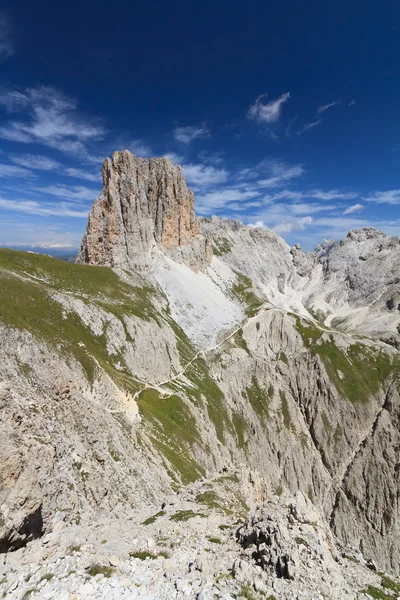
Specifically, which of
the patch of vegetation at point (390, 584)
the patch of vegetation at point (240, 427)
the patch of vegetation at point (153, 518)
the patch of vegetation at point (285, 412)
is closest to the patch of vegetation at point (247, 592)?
the patch of vegetation at point (390, 584)

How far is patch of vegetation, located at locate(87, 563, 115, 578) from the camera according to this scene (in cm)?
1447

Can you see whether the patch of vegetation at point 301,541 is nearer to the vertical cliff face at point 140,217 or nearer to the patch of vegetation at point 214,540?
the patch of vegetation at point 214,540

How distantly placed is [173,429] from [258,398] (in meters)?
49.6

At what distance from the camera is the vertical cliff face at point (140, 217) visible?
149375 mm

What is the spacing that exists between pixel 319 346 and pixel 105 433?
10441 cm

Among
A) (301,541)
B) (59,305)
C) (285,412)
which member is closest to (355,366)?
(285,412)

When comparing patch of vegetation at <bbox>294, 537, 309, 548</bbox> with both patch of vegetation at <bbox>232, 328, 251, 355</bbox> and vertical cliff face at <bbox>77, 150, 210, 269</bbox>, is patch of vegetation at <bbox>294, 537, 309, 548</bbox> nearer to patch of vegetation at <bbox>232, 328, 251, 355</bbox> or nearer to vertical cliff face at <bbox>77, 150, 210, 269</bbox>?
patch of vegetation at <bbox>232, 328, 251, 355</bbox>

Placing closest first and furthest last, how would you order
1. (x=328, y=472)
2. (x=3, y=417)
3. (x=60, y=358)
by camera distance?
(x=3, y=417) → (x=60, y=358) → (x=328, y=472)

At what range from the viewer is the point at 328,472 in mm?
103688

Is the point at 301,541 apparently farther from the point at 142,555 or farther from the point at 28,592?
the point at 28,592

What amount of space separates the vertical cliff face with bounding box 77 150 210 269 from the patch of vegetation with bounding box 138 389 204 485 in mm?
86397

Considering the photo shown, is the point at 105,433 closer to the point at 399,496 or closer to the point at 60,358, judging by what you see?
the point at 60,358

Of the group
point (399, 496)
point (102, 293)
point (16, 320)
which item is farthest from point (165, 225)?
point (399, 496)

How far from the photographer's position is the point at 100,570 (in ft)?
48.2
